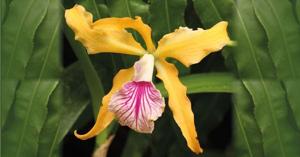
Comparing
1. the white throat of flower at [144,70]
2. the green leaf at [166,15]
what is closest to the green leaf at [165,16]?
the green leaf at [166,15]

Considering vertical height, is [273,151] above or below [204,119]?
above

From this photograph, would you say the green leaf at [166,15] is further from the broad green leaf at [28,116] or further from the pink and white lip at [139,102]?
the broad green leaf at [28,116]

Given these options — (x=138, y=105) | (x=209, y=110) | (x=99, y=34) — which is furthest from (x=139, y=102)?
(x=209, y=110)

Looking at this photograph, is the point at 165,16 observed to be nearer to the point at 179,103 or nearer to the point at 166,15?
the point at 166,15

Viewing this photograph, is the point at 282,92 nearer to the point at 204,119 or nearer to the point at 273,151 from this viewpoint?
the point at 273,151

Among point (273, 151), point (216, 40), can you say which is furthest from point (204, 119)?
point (216, 40)

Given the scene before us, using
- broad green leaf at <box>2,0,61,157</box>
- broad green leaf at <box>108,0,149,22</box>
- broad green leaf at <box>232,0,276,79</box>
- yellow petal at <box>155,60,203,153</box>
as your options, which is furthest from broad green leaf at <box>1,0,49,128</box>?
broad green leaf at <box>232,0,276,79</box>
